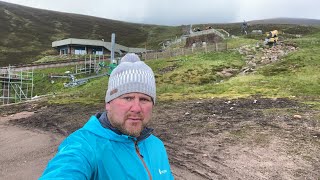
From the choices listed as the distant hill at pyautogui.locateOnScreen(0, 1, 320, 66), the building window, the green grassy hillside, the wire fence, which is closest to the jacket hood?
the green grassy hillside

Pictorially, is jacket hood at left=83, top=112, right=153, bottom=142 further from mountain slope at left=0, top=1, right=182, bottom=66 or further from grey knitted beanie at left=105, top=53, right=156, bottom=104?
mountain slope at left=0, top=1, right=182, bottom=66

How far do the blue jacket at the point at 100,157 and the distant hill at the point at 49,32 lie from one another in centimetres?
8658

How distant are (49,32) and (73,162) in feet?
439

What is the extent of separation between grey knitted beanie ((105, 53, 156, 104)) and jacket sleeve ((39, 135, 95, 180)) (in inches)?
23.7

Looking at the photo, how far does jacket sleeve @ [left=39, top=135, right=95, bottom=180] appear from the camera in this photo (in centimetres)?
251

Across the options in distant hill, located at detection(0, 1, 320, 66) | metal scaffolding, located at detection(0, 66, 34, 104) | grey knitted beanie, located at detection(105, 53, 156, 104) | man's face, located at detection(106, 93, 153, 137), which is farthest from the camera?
distant hill, located at detection(0, 1, 320, 66)

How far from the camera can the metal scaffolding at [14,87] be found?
4285cm

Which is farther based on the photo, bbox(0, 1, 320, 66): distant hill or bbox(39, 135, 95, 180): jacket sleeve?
bbox(0, 1, 320, 66): distant hill

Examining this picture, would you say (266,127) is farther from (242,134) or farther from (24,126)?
(24,126)

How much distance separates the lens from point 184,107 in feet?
69.6

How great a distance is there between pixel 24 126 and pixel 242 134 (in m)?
13.0

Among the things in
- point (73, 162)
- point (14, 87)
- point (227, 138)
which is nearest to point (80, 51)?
point (14, 87)

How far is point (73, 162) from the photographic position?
8.46 feet

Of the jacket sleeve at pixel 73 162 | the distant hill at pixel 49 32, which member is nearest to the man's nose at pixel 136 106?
the jacket sleeve at pixel 73 162
